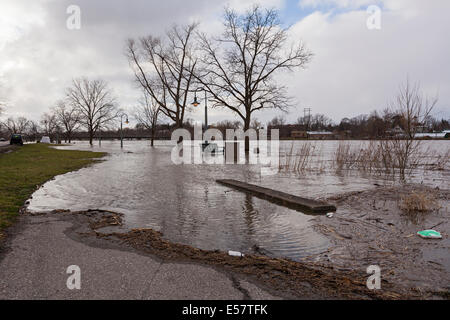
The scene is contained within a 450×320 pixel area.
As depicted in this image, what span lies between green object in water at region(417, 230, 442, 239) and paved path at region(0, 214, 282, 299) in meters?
3.77

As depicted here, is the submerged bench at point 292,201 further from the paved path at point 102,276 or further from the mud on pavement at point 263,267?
the paved path at point 102,276

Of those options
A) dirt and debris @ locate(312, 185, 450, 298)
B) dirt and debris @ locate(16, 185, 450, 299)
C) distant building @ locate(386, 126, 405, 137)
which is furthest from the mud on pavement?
distant building @ locate(386, 126, 405, 137)

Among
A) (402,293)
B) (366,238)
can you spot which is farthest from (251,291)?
(366,238)

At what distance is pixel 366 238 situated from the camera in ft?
17.4

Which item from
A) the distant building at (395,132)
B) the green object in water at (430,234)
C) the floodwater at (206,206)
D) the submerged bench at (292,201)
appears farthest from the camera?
the distant building at (395,132)

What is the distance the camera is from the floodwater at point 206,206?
518cm

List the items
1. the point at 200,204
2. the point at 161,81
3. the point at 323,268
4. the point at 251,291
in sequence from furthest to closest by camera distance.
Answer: the point at 161,81, the point at 200,204, the point at 323,268, the point at 251,291

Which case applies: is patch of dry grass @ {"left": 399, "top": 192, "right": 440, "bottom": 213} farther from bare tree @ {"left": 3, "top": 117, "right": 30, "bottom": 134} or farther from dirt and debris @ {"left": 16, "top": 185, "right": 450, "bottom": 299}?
bare tree @ {"left": 3, "top": 117, "right": 30, "bottom": 134}

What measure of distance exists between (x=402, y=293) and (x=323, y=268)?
958mm

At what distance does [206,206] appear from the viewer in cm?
782

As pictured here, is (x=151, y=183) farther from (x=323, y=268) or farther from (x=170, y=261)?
(x=323, y=268)

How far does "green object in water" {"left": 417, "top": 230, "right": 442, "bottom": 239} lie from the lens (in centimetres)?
528

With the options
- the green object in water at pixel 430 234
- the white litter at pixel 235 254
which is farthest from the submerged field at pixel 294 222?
the white litter at pixel 235 254

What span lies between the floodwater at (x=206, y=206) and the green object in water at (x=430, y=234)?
5.76ft
